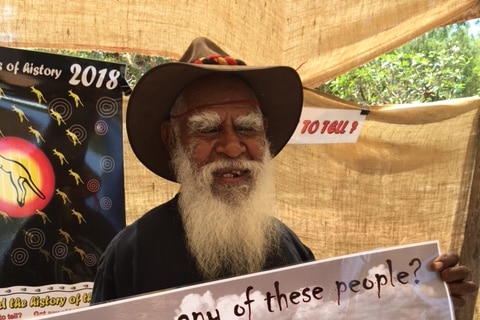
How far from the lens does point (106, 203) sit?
2.03 metres

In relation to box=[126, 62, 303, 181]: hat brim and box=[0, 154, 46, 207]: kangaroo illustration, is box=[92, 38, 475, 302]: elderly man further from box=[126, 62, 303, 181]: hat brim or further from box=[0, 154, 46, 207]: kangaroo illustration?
box=[0, 154, 46, 207]: kangaroo illustration

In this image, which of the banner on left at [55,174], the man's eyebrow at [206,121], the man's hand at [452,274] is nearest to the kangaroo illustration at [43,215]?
the banner on left at [55,174]

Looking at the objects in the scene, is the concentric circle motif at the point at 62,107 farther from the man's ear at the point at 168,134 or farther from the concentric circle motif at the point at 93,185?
the man's ear at the point at 168,134

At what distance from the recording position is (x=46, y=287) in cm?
193

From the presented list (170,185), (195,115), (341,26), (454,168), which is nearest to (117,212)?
(170,185)

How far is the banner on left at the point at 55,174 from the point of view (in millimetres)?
1852

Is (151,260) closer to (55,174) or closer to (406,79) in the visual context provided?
(55,174)

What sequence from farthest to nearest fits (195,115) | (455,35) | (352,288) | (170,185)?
(455,35) → (170,185) → (195,115) → (352,288)

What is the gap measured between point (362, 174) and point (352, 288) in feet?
4.82

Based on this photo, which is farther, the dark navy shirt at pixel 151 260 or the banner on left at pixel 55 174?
the banner on left at pixel 55 174

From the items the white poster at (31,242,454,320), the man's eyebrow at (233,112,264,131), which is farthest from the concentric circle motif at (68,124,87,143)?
the white poster at (31,242,454,320)

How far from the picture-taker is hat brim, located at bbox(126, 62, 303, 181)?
1.53m

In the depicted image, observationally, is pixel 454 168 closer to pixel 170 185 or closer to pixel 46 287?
pixel 170 185

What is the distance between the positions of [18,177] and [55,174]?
0.13 m
